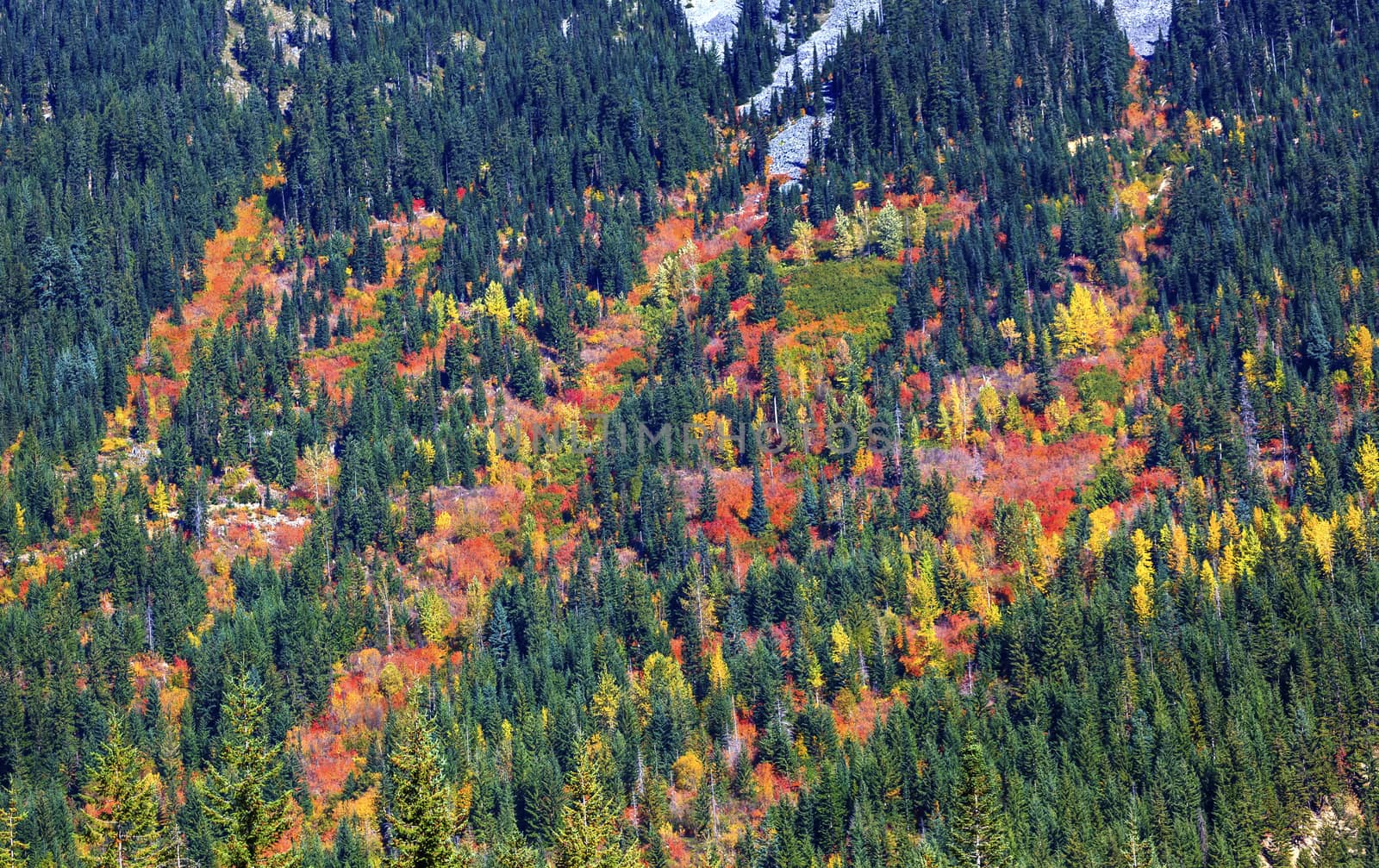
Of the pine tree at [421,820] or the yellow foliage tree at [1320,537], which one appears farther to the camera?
the yellow foliage tree at [1320,537]

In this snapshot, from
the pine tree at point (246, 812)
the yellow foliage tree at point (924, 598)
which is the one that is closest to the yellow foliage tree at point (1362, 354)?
the yellow foliage tree at point (924, 598)

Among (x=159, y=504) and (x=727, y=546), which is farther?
(x=727, y=546)

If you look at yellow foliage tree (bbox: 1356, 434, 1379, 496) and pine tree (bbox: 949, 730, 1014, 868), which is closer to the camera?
pine tree (bbox: 949, 730, 1014, 868)

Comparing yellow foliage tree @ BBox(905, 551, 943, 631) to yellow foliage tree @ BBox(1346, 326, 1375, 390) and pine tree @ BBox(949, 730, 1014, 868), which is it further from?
pine tree @ BBox(949, 730, 1014, 868)

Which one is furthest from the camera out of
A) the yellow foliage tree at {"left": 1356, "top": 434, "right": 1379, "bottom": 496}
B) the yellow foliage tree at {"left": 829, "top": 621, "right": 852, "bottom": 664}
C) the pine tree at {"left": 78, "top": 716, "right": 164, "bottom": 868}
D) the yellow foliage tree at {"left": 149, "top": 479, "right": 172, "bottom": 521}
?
the yellow foliage tree at {"left": 149, "top": 479, "right": 172, "bottom": 521}

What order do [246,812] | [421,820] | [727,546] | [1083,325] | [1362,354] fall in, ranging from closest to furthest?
[421,820] < [246,812] < [727,546] < [1362,354] < [1083,325]

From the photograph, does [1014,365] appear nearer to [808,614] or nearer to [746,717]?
[808,614]

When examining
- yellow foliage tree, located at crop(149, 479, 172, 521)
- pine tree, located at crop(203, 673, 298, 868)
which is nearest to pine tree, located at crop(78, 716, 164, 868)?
pine tree, located at crop(203, 673, 298, 868)

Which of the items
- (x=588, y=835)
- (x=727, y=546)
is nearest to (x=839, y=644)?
(x=727, y=546)

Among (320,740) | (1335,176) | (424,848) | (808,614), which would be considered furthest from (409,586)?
(1335,176)

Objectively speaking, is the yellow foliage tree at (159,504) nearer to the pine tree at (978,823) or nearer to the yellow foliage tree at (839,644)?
the yellow foliage tree at (839,644)

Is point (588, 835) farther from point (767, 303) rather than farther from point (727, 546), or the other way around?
point (767, 303)
